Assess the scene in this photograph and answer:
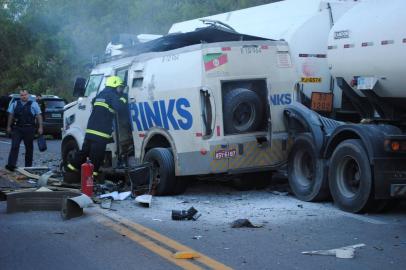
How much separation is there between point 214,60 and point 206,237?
114 inches

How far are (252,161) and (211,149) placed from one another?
0.74 meters

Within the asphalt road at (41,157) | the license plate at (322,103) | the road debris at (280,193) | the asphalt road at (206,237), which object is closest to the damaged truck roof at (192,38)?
the license plate at (322,103)

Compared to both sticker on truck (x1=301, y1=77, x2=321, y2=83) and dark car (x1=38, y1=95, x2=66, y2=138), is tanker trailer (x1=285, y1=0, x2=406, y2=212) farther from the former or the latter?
dark car (x1=38, y1=95, x2=66, y2=138)

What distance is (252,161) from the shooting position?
8.71 meters

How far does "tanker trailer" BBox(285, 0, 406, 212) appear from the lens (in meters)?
7.27

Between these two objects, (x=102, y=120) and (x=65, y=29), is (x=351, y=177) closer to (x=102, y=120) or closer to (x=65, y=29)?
(x=102, y=120)

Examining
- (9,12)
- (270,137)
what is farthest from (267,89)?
(9,12)

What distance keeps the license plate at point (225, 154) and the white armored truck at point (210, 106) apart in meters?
0.01

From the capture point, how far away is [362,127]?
7.56 metres

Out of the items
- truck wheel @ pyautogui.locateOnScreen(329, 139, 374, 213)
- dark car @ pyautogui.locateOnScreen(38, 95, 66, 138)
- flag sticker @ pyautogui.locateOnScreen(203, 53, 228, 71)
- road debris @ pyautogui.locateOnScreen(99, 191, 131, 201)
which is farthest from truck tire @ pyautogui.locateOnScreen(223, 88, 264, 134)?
dark car @ pyautogui.locateOnScreen(38, 95, 66, 138)

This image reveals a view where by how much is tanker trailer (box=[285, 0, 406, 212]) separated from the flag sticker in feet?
4.23

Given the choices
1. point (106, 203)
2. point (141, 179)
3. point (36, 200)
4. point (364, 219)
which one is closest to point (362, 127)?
point (364, 219)

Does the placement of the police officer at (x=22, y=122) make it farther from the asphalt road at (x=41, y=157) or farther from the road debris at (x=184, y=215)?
the road debris at (x=184, y=215)

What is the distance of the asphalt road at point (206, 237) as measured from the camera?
18.1ft
